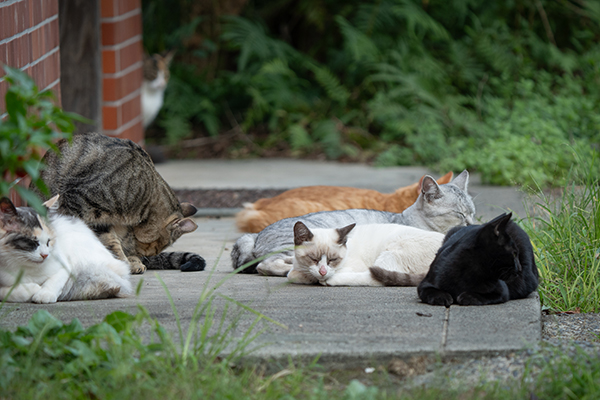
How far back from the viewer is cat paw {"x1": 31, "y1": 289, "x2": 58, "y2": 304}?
9.82 ft

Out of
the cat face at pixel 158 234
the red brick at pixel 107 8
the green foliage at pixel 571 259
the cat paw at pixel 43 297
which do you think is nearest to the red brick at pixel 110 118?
the red brick at pixel 107 8

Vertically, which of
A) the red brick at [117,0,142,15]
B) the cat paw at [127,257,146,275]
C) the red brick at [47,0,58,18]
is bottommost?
the cat paw at [127,257,146,275]

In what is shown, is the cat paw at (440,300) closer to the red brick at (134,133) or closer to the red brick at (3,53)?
the red brick at (3,53)

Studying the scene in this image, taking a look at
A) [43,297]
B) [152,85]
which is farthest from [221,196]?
[43,297]

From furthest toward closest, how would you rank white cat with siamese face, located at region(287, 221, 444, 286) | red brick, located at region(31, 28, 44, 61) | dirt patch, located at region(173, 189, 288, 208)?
dirt patch, located at region(173, 189, 288, 208) < red brick, located at region(31, 28, 44, 61) < white cat with siamese face, located at region(287, 221, 444, 286)

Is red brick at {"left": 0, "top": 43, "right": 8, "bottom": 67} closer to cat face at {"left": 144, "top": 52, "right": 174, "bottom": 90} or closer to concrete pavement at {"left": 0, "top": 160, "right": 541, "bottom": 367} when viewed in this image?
concrete pavement at {"left": 0, "top": 160, "right": 541, "bottom": 367}

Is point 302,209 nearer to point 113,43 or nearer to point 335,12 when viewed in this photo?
point 113,43

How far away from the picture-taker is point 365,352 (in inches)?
96.3

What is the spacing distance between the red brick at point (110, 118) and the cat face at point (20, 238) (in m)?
3.79

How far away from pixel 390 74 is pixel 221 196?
13.7ft

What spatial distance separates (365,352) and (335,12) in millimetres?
8680

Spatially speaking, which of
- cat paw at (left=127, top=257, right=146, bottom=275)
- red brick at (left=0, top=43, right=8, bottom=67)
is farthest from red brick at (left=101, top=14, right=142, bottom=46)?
cat paw at (left=127, top=257, right=146, bottom=275)

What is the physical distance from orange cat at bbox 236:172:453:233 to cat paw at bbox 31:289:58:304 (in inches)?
76.6

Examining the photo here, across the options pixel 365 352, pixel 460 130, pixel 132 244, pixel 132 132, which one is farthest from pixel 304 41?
pixel 365 352
